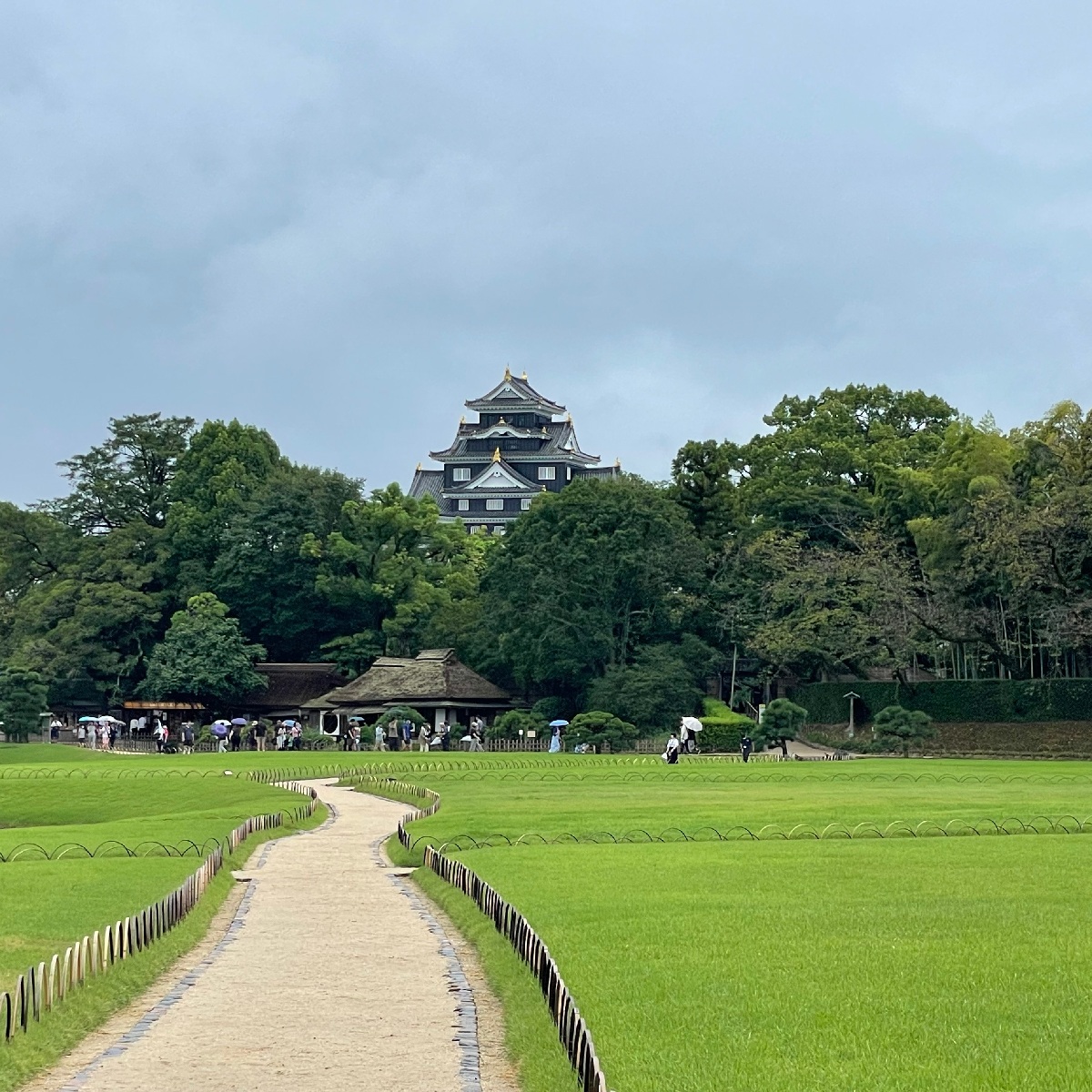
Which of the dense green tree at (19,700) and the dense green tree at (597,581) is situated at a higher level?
the dense green tree at (597,581)

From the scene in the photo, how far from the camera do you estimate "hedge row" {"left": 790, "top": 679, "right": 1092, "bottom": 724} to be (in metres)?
60.4

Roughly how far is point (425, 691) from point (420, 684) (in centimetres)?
62

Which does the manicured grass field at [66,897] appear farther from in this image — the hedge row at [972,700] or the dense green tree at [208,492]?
the dense green tree at [208,492]

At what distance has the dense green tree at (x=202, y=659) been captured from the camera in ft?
256

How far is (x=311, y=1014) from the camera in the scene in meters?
12.7

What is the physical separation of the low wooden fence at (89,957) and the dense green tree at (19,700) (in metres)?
55.9

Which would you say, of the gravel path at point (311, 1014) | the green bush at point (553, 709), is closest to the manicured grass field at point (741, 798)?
the gravel path at point (311, 1014)

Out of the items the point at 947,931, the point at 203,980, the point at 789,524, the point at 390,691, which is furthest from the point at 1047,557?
Result: the point at 203,980

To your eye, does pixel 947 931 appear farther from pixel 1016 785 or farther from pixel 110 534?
pixel 110 534

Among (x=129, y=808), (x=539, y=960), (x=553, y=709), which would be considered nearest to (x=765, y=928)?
(x=539, y=960)

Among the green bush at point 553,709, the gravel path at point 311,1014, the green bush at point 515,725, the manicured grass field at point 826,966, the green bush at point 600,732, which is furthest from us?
the green bush at point 553,709

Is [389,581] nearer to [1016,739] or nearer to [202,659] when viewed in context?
[202,659]

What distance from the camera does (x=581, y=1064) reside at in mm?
9602

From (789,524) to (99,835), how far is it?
4709 cm
